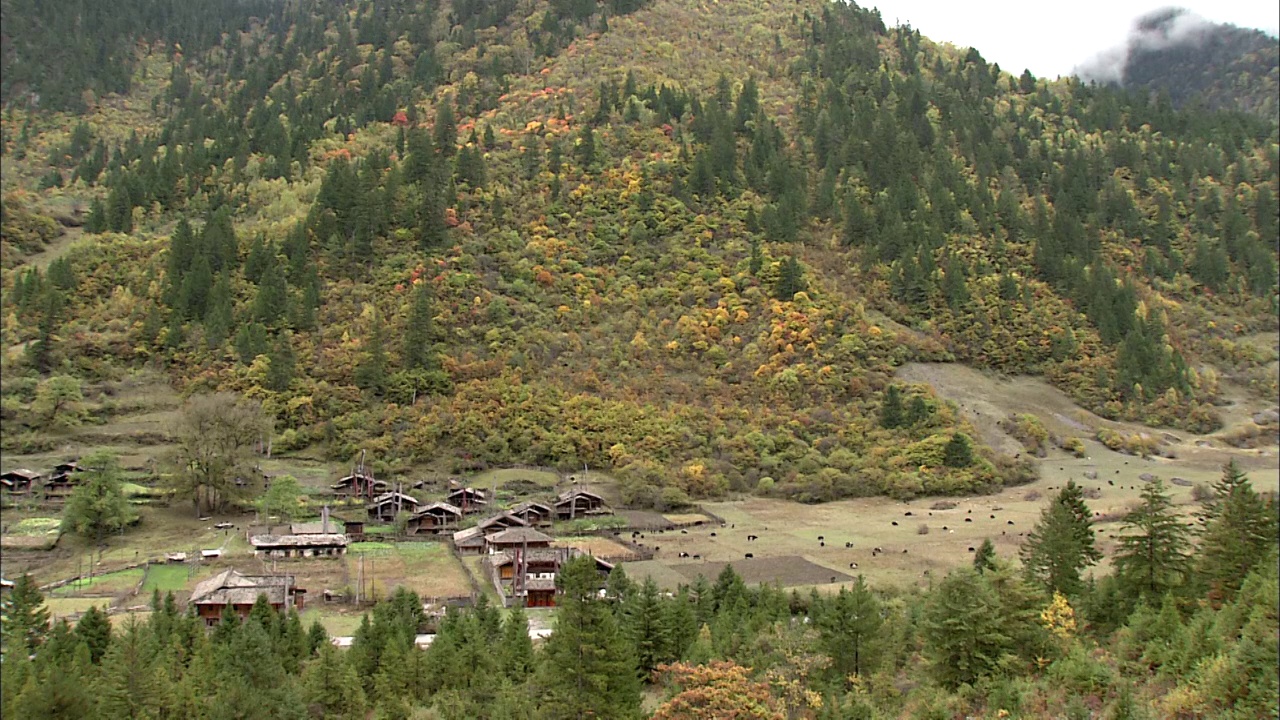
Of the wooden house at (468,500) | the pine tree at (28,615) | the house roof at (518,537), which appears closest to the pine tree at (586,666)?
the pine tree at (28,615)

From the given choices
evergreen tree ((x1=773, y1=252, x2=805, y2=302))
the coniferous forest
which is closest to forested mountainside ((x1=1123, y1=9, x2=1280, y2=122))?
the coniferous forest

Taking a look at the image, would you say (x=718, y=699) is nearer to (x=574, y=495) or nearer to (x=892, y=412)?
(x=574, y=495)

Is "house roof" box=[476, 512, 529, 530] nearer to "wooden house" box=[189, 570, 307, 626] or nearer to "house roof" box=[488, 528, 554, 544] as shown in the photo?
"house roof" box=[488, 528, 554, 544]

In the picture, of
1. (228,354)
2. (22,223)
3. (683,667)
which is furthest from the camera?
(228,354)

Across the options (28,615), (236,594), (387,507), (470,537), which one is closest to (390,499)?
(387,507)

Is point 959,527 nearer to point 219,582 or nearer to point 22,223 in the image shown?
point 219,582

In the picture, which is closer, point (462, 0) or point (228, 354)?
point (228, 354)

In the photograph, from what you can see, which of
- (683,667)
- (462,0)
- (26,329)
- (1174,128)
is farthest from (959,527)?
(462,0)
